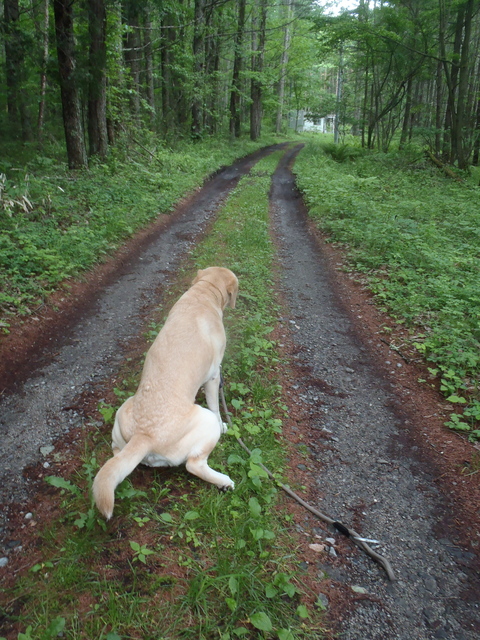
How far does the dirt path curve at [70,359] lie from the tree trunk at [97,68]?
24.8ft

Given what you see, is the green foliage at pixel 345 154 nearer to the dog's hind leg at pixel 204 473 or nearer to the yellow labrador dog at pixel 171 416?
the yellow labrador dog at pixel 171 416

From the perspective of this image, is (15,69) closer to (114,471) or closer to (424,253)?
(424,253)

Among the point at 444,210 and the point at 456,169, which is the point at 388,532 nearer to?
the point at 444,210

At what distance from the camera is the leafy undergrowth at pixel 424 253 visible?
5.05 metres

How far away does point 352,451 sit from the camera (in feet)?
12.3

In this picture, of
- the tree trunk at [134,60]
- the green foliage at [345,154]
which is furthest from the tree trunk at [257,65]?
the tree trunk at [134,60]

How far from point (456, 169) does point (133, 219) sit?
15175mm

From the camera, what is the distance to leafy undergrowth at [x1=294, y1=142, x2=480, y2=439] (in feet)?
16.6

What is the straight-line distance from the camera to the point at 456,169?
17.6 meters

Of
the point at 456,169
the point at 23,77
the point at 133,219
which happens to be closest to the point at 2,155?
the point at 23,77

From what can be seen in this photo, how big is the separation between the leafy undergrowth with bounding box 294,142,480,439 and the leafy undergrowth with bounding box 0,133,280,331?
18.4 ft

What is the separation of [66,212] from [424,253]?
27.7ft

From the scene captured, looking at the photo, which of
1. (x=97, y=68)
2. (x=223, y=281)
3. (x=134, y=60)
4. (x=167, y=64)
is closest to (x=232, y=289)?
(x=223, y=281)

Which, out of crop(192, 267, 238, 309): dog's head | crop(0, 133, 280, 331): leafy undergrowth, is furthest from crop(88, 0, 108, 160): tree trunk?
crop(192, 267, 238, 309): dog's head
